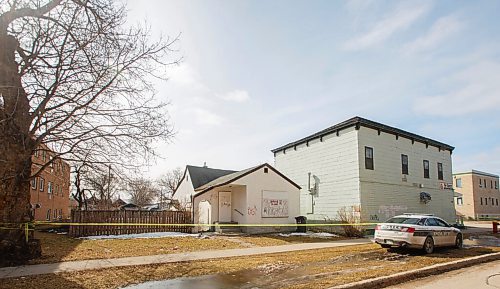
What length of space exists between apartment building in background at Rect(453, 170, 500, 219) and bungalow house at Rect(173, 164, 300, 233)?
128ft

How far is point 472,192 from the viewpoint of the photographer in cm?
5284

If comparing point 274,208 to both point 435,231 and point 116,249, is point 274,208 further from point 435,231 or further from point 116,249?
point 116,249

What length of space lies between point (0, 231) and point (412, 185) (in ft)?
80.3

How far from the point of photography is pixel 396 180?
25.1 m

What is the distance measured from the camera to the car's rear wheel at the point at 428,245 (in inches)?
541

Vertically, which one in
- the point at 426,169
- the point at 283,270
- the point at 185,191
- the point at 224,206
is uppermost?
the point at 426,169

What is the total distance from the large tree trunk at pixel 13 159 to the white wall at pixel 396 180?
17.8m

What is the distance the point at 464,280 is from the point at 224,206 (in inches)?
666

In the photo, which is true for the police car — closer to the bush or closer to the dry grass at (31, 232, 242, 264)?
the dry grass at (31, 232, 242, 264)

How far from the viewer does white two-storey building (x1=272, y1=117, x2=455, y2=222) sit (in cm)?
2306

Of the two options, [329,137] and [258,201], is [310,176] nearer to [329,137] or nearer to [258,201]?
[329,137]

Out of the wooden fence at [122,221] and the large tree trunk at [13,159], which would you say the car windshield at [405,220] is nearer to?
the wooden fence at [122,221]

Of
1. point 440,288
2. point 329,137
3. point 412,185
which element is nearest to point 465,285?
point 440,288

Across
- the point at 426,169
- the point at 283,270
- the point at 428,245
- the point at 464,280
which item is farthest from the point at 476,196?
the point at 283,270
